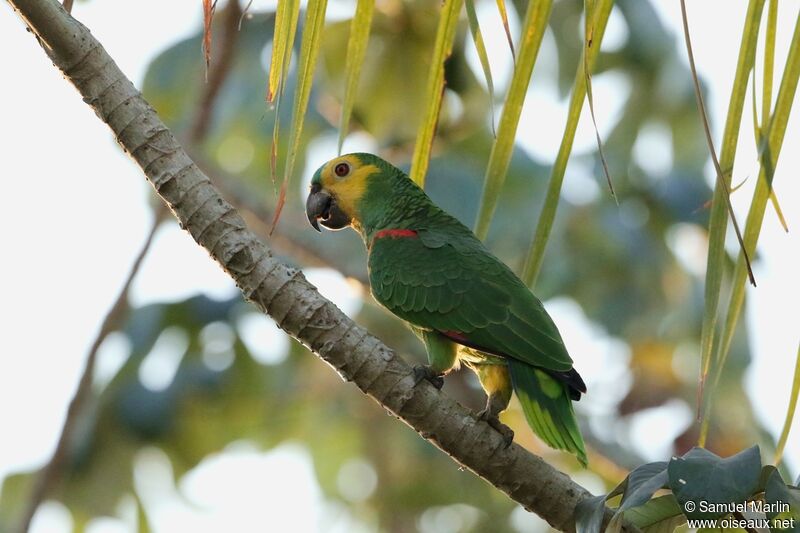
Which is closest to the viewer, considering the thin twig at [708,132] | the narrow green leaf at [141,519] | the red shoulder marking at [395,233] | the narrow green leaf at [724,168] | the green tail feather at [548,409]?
the thin twig at [708,132]

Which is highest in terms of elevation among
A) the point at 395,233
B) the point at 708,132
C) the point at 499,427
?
the point at 395,233

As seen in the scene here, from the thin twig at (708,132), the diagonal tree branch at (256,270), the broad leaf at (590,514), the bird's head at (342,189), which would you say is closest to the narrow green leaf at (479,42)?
the thin twig at (708,132)

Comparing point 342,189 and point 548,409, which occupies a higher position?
point 342,189

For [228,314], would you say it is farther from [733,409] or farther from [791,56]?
[791,56]

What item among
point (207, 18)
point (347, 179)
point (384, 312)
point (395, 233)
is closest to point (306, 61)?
point (207, 18)

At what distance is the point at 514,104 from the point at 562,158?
0.56ft

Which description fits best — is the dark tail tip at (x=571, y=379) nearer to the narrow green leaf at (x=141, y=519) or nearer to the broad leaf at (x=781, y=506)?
the broad leaf at (x=781, y=506)

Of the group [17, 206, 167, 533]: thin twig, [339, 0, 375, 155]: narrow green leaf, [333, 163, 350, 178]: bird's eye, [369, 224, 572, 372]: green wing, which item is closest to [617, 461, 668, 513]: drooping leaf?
Answer: [369, 224, 572, 372]: green wing

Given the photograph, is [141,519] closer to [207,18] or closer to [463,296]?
[463,296]

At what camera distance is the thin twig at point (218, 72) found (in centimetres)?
523

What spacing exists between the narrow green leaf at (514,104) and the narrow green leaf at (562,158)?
111 mm

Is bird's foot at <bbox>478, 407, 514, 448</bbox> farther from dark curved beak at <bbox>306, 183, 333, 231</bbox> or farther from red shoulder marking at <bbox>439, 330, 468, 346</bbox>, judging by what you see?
dark curved beak at <bbox>306, 183, 333, 231</bbox>

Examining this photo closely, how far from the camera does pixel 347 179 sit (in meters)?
4.09

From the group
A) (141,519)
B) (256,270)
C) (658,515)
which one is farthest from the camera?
(141,519)
